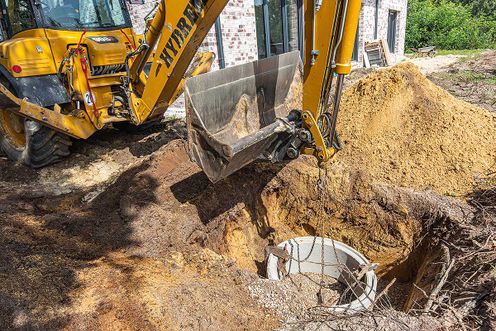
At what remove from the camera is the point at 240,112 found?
4.38 m

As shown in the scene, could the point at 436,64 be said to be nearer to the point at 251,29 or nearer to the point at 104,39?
the point at 251,29

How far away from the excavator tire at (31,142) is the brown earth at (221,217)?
191mm

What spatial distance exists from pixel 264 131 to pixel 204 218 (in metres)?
1.41

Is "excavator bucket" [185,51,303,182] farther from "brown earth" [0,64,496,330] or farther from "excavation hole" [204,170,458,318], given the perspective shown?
"excavation hole" [204,170,458,318]

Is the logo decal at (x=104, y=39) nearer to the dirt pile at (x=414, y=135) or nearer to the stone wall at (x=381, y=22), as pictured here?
the dirt pile at (x=414, y=135)

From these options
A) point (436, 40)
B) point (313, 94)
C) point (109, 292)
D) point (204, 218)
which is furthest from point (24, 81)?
point (436, 40)

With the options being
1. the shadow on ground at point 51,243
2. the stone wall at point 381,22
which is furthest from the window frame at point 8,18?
the stone wall at point 381,22

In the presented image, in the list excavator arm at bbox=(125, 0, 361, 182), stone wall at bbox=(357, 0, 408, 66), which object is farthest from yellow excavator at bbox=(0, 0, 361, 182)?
stone wall at bbox=(357, 0, 408, 66)

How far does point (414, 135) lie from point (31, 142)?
5.60 metres

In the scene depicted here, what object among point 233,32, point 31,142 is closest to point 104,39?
point 31,142

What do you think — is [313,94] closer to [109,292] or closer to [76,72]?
[109,292]

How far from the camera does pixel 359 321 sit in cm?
258

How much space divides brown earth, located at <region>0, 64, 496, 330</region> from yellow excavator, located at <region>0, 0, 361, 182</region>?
748 millimetres

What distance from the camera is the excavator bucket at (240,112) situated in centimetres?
319
